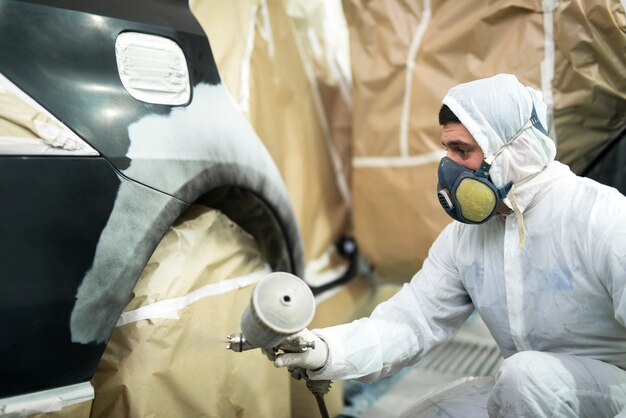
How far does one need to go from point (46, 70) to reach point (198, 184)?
0.35 meters

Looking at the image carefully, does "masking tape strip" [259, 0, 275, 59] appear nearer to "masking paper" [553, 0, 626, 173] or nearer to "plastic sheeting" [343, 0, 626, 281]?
"plastic sheeting" [343, 0, 626, 281]

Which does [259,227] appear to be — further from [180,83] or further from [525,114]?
[525,114]

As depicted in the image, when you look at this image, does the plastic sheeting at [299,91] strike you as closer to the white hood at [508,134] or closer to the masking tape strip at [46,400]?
the white hood at [508,134]

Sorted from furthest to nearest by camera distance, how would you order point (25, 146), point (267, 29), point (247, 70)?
point (267, 29) < point (247, 70) < point (25, 146)

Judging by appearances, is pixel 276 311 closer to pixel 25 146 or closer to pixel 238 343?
pixel 238 343

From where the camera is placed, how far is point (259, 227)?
1500mm

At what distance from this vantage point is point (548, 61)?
5.21 ft

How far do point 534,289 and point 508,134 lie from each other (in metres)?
0.31

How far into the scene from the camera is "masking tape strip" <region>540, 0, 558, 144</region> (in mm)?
1564

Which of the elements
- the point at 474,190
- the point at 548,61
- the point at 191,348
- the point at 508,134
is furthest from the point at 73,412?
Result: the point at 548,61

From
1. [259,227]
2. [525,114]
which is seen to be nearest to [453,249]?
[525,114]

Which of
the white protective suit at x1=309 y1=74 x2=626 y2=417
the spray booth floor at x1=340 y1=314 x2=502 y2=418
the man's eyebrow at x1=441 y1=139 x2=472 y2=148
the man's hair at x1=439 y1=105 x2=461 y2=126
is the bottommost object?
the spray booth floor at x1=340 y1=314 x2=502 y2=418

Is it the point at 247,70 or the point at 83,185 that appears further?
the point at 247,70

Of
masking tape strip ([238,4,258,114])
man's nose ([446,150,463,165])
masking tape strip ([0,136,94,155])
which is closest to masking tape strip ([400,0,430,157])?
masking tape strip ([238,4,258,114])
